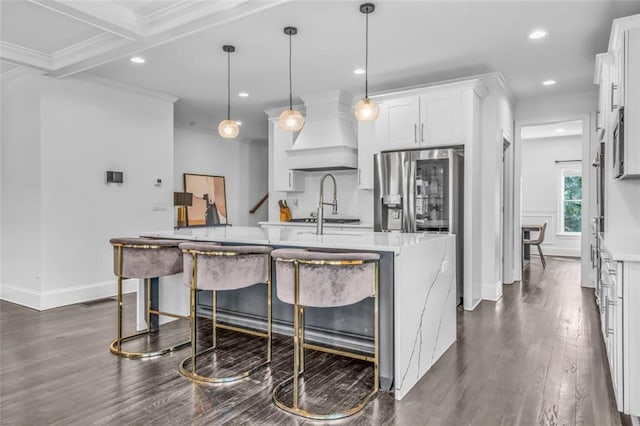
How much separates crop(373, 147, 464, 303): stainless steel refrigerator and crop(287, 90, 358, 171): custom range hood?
803 mm

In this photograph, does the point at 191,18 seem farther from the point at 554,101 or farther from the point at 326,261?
the point at 554,101

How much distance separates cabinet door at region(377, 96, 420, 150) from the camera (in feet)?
15.7

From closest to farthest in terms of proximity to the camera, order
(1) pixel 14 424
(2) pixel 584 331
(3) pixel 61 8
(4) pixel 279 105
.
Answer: (1) pixel 14 424
(3) pixel 61 8
(2) pixel 584 331
(4) pixel 279 105

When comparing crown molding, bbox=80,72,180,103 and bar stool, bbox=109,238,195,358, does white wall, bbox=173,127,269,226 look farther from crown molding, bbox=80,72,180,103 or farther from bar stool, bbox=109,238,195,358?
bar stool, bbox=109,238,195,358

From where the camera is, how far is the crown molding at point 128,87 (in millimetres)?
4785

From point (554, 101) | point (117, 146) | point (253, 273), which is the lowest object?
point (253, 273)

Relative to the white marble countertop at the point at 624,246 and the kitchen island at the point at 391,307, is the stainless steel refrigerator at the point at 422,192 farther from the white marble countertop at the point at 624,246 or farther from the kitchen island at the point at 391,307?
the white marble countertop at the point at 624,246

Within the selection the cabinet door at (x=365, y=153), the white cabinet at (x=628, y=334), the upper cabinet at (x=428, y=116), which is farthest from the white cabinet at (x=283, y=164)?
the white cabinet at (x=628, y=334)

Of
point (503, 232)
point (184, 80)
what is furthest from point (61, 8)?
point (503, 232)

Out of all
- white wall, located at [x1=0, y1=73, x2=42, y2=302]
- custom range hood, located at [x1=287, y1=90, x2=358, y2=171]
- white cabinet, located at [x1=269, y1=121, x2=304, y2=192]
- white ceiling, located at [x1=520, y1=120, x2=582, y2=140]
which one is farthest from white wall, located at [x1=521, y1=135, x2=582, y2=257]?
white wall, located at [x1=0, y1=73, x2=42, y2=302]

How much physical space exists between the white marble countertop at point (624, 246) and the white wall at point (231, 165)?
22.4 feet

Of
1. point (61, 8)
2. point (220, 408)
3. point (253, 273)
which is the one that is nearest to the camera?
point (220, 408)

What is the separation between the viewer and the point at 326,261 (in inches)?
86.9

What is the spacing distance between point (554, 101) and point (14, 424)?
6618 mm
